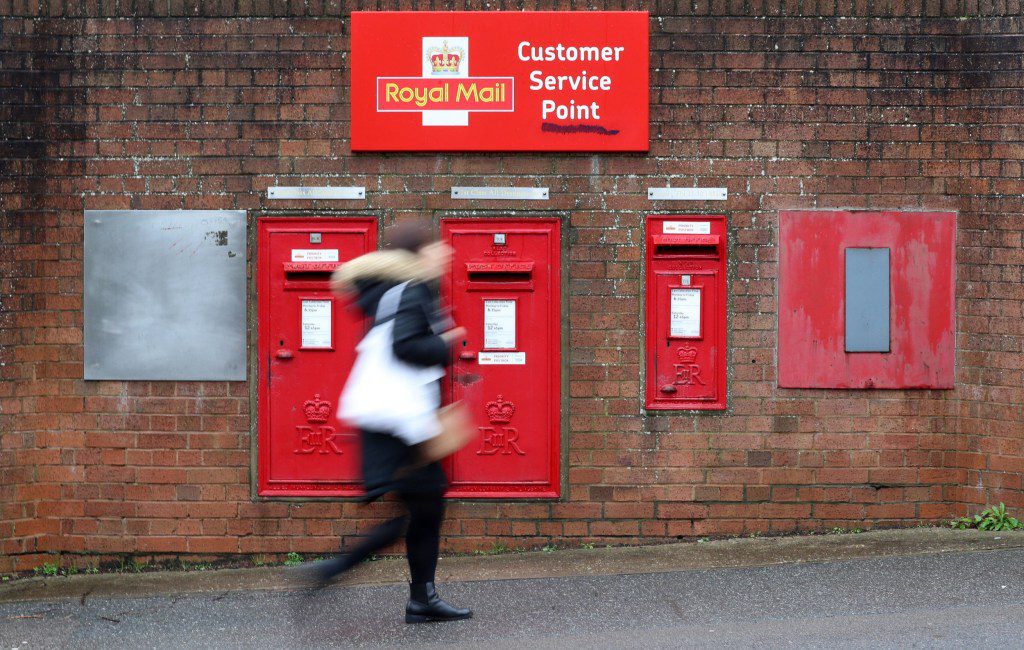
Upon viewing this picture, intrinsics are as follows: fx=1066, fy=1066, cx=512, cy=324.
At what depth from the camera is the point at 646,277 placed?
20.8ft

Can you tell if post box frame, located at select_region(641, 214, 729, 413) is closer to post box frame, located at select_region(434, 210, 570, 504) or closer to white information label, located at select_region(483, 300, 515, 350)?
post box frame, located at select_region(434, 210, 570, 504)

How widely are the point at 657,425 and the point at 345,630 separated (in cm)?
234

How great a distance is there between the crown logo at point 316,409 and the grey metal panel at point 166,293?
1.44 ft

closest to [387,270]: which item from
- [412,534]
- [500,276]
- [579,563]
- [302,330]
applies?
[412,534]

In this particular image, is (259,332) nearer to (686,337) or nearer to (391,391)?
(391,391)

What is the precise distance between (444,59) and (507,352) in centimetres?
176

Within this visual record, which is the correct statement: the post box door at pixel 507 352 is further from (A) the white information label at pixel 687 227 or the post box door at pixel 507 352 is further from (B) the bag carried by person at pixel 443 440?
(B) the bag carried by person at pixel 443 440

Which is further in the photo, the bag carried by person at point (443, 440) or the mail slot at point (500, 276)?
the mail slot at point (500, 276)

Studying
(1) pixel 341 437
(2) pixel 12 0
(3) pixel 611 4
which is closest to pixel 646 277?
(3) pixel 611 4

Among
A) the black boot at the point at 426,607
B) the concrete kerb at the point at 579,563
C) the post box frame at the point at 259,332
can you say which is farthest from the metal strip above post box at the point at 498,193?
the black boot at the point at 426,607

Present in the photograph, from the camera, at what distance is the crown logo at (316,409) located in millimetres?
6309

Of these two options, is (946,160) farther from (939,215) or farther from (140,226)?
(140,226)

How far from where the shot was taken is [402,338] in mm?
4371

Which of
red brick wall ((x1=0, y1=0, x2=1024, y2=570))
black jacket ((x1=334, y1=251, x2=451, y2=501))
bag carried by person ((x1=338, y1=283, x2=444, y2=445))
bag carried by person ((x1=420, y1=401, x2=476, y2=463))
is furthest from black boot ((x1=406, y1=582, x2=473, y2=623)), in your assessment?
red brick wall ((x1=0, y1=0, x2=1024, y2=570))
